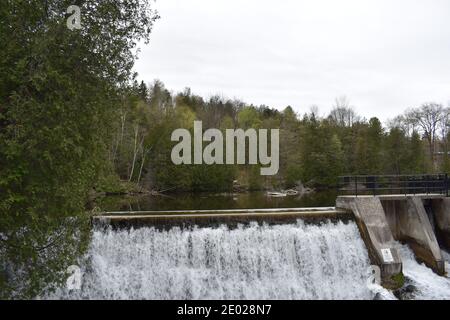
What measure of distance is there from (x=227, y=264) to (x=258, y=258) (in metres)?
0.98

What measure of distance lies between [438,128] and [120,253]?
48.5 m

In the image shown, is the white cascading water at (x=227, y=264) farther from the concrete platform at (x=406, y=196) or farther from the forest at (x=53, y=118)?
the forest at (x=53, y=118)

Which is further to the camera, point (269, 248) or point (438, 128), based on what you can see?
point (438, 128)

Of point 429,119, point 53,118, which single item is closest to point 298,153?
point 429,119

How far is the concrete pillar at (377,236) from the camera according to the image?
12.4 meters

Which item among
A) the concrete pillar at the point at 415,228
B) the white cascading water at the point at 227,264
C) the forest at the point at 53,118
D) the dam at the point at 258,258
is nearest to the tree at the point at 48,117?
the forest at the point at 53,118

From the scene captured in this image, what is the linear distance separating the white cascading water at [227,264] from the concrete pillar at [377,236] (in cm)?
37

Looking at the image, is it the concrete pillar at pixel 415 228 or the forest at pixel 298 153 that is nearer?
the concrete pillar at pixel 415 228

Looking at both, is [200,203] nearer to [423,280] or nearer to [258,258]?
[258,258]

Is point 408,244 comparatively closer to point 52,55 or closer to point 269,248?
point 269,248

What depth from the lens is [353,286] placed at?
40.4 feet

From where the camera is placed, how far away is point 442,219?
50.5ft
